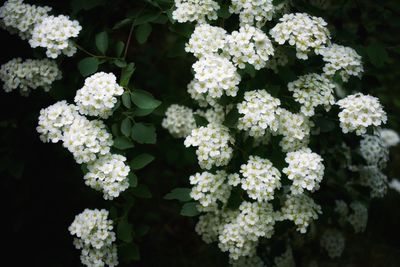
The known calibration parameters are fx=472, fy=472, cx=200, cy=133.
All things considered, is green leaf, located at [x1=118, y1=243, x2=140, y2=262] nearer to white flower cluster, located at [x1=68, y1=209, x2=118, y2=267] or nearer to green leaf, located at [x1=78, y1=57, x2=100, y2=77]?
white flower cluster, located at [x1=68, y1=209, x2=118, y2=267]

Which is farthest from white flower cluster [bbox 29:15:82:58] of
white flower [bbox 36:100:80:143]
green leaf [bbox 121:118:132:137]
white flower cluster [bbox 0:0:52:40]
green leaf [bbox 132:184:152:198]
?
green leaf [bbox 132:184:152:198]

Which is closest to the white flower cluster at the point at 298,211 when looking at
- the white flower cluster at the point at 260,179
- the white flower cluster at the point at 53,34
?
the white flower cluster at the point at 260,179

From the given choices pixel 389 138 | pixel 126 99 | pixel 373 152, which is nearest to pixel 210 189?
pixel 126 99

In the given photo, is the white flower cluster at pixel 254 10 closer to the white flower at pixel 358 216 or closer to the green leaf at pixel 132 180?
the green leaf at pixel 132 180

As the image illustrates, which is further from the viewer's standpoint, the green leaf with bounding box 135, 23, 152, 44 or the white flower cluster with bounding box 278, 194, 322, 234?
the green leaf with bounding box 135, 23, 152, 44

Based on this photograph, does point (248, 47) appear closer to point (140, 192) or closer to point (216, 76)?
point (216, 76)

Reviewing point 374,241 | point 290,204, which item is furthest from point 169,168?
point 290,204
